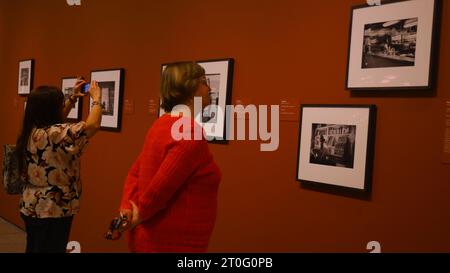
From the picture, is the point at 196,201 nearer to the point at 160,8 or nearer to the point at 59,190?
the point at 59,190

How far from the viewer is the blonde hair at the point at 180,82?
1954mm

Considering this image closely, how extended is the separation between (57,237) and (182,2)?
1.96 meters

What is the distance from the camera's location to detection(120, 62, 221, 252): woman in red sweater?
6.02 feet

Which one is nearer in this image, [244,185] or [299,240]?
[299,240]

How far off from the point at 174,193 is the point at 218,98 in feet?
4.53

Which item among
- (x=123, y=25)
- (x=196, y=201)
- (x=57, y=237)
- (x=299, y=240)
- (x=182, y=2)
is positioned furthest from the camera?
(x=123, y=25)

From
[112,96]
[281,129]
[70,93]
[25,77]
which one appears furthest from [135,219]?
[25,77]

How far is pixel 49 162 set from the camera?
9.22 feet

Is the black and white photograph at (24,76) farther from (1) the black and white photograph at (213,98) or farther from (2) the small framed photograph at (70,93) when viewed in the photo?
(1) the black and white photograph at (213,98)

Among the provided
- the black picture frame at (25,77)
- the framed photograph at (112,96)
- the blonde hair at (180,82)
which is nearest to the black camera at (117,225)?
the blonde hair at (180,82)

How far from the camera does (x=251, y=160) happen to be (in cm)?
300
